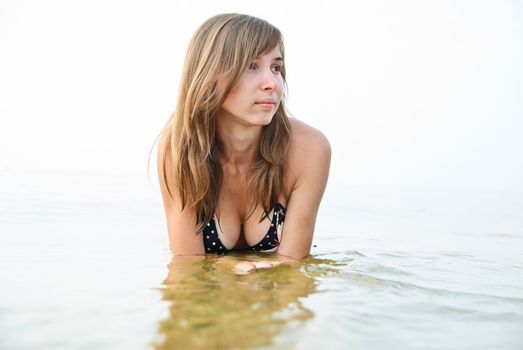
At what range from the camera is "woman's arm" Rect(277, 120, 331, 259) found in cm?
401

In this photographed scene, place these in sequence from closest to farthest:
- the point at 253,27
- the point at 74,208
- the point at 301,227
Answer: the point at 253,27, the point at 301,227, the point at 74,208

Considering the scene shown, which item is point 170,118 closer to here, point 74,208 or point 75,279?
point 75,279

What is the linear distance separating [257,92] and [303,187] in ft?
2.69

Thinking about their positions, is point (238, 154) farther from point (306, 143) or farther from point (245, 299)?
point (245, 299)

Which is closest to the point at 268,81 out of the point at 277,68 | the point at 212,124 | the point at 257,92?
the point at 257,92

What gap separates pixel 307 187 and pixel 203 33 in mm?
1288

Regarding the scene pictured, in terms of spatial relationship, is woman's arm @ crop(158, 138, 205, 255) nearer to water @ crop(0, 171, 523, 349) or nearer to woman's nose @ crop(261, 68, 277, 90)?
water @ crop(0, 171, 523, 349)

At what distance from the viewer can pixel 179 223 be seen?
4.00 meters

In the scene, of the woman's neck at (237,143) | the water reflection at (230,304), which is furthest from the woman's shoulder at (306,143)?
the water reflection at (230,304)

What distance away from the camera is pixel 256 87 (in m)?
3.63

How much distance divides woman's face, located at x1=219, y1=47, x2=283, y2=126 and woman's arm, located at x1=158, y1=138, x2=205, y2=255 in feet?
2.21

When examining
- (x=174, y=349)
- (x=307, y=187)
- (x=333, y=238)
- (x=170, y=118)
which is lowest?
(x=333, y=238)

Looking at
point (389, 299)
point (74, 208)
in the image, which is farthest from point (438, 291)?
point (74, 208)

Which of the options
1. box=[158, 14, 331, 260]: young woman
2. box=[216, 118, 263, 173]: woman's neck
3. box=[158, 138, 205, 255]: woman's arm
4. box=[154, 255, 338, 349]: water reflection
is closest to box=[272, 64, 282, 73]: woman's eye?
box=[158, 14, 331, 260]: young woman
